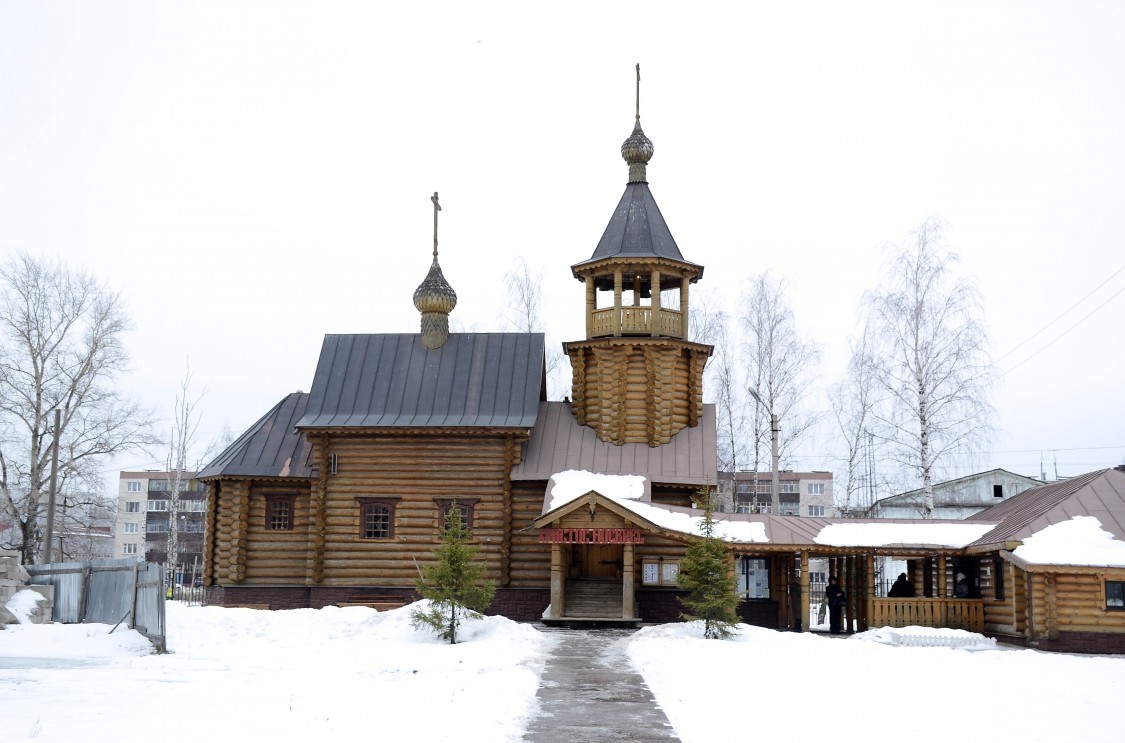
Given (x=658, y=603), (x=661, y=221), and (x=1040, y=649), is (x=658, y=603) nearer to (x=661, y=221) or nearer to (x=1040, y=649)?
(x=1040, y=649)

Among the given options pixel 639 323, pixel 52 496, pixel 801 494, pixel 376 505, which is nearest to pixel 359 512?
pixel 376 505

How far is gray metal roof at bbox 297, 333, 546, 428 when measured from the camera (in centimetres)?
2803

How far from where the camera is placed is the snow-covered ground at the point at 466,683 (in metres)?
10.4

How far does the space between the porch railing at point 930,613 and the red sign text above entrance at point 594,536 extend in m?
5.62

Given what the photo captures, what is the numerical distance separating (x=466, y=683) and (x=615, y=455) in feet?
49.0

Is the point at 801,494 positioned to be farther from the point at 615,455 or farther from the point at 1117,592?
the point at 1117,592

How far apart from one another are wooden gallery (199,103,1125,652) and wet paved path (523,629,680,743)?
22.7ft

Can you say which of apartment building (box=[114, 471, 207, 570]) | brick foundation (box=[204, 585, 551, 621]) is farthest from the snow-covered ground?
apartment building (box=[114, 471, 207, 570])

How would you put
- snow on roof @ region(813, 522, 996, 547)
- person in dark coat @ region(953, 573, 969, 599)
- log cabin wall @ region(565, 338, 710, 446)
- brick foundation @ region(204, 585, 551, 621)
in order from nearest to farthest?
snow on roof @ region(813, 522, 996, 547), person in dark coat @ region(953, 573, 969, 599), brick foundation @ region(204, 585, 551, 621), log cabin wall @ region(565, 338, 710, 446)

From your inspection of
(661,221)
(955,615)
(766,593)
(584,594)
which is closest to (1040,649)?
(955,615)

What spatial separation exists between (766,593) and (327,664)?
1498 centimetres

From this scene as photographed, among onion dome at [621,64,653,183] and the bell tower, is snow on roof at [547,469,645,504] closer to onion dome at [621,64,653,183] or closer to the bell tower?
the bell tower

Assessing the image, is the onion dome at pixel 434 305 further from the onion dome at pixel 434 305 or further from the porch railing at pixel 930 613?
the porch railing at pixel 930 613

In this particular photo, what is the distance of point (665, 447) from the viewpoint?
28469mm
